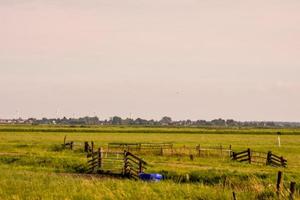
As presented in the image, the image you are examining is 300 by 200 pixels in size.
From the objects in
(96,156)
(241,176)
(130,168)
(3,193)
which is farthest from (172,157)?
(3,193)

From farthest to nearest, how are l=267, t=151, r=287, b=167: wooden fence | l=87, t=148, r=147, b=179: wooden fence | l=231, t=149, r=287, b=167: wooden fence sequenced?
l=231, t=149, r=287, b=167: wooden fence → l=267, t=151, r=287, b=167: wooden fence → l=87, t=148, r=147, b=179: wooden fence

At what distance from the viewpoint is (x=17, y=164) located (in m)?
45.8

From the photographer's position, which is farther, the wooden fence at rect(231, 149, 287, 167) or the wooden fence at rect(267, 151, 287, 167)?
the wooden fence at rect(231, 149, 287, 167)

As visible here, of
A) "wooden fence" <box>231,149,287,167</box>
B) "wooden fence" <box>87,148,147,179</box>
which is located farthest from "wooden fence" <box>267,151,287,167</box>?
"wooden fence" <box>87,148,147,179</box>

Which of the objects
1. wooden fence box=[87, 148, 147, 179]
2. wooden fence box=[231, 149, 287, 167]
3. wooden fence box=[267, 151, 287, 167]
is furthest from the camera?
wooden fence box=[231, 149, 287, 167]

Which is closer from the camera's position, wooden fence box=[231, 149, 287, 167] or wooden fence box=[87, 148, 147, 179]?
wooden fence box=[87, 148, 147, 179]

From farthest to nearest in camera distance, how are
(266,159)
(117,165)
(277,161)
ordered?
(266,159)
(277,161)
(117,165)

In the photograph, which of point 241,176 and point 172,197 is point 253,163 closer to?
point 241,176

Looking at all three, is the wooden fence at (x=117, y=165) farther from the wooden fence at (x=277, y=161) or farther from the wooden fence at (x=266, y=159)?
the wooden fence at (x=277, y=161)

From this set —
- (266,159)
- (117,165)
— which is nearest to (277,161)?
(266,159)

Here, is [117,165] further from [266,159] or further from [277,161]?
[266,159]

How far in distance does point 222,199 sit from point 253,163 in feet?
99.7

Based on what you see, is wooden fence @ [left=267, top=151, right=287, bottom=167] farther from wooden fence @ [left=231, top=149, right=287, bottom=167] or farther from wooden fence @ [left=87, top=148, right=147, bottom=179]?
wooden fence @ [left=87, top=148, right=147, bottom=179]

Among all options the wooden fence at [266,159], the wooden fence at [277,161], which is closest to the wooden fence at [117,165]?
the wooden fence at [266,159]
